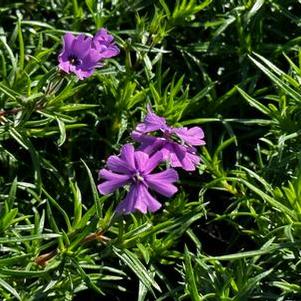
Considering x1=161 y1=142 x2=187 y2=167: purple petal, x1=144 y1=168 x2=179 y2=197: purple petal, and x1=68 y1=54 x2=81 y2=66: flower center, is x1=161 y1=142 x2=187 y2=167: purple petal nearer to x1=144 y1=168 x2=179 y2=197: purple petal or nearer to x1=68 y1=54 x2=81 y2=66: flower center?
x1=144 y1=168 x2=179 y2=197: purple petal

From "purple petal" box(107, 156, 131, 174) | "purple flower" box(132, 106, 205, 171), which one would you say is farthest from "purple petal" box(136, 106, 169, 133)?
"purple petal" box(107, 156, 131, 174)

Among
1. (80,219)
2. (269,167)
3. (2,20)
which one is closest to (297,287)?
(269,167)

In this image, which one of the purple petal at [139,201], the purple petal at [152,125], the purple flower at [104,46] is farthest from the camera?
the purple flower at [104,46]

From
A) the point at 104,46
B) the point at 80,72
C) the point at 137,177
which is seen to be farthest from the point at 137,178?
the point at 104,46

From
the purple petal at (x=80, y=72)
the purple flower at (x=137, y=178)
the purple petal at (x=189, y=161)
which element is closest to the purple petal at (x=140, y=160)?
the purple flower at (x=137, y=178)

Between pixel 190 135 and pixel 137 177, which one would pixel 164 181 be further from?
pixel 190 135

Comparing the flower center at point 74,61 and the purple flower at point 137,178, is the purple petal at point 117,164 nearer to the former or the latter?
the purple flower at point 137,178
